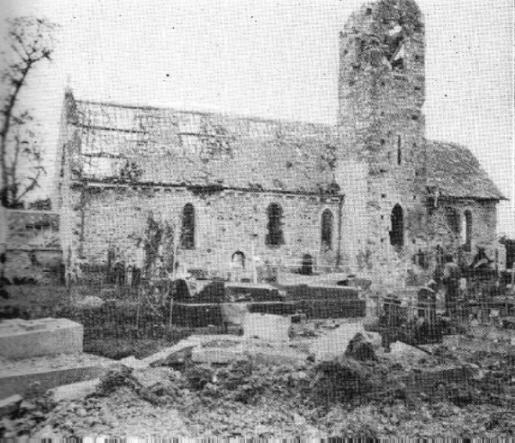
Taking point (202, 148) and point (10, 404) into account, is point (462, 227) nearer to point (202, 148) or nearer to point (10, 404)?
point (202, 148)

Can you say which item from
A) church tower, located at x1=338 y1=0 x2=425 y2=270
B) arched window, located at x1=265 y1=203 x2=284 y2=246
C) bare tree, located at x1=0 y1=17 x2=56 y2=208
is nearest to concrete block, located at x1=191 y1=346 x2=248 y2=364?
Answer: arched window, located at x1=265 y1=203 x2=284 y2=246

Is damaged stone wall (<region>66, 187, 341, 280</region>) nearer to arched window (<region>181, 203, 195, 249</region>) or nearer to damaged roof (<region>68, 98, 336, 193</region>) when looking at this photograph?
arched window (<region>181, 203, 195, 249</region>)

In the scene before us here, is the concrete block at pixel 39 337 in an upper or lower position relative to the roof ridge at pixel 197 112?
lower

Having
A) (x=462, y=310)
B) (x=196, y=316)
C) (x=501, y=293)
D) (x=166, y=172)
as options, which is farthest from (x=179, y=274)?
(x=501, y=293)

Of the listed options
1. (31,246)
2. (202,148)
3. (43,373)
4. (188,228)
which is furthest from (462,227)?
(43,373)

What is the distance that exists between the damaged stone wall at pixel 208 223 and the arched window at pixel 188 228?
8cm

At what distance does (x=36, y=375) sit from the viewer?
259 inches

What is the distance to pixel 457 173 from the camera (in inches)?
428

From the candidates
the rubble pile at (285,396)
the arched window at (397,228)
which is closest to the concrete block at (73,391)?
the rubble pile at (285,396)

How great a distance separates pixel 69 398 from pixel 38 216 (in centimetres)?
247

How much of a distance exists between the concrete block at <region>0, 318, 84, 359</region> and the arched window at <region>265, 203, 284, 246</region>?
3.74m

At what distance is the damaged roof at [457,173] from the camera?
30.9ft

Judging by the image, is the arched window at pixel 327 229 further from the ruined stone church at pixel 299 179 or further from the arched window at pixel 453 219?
the arched window at pixel 453 219

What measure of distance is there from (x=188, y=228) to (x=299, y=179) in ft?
10.0
